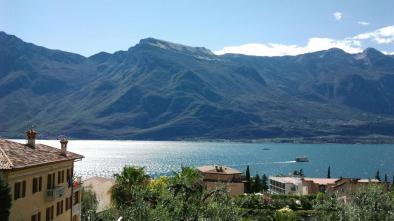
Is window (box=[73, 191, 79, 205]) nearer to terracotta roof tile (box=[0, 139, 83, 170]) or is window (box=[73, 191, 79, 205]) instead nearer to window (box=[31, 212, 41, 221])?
terracotta roof tile (box=[0, 139, 83, 170])

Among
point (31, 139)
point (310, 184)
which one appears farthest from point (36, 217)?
point (310, 184)

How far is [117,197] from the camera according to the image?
8106 centimetres

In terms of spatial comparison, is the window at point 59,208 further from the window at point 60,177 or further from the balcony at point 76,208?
the balcony at point 76,208

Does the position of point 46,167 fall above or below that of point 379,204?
above

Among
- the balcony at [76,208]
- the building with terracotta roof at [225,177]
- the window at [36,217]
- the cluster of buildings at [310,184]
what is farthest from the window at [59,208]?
the cluster of buildings at [310,184]

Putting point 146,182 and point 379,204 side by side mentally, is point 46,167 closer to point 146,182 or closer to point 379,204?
point 379,204

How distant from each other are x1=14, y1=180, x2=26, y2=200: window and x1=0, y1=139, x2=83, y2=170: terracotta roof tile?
1.62 metres

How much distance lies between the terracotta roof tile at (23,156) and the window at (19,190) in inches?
63.6

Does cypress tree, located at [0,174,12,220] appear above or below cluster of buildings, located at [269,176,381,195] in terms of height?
above

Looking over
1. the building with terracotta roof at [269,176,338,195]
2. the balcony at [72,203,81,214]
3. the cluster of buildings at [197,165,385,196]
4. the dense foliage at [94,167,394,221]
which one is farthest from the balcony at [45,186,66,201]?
the building with terracotta roof at [269,176,338,195]

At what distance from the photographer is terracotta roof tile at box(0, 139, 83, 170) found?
127 feet

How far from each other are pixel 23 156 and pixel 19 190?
11.0 feet

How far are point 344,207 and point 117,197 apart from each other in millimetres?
42128

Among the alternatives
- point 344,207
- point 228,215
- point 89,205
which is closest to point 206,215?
point 228,215
